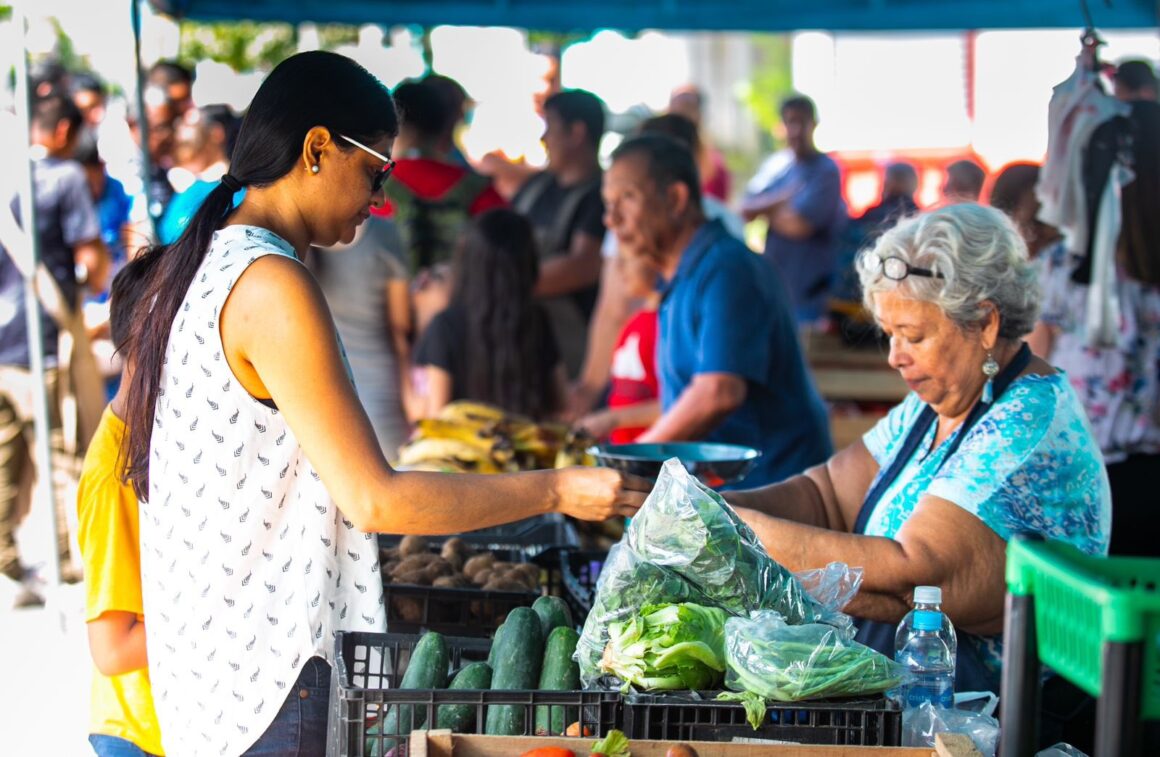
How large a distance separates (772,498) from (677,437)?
0.92 meters

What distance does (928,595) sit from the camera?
2.36 m

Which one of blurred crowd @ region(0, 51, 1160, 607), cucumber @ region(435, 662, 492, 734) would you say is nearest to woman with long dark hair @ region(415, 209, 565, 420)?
blurred crowd @ region(0, 51, 1160, 607)

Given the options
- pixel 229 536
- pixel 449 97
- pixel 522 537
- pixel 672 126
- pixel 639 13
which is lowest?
pixel 522 537

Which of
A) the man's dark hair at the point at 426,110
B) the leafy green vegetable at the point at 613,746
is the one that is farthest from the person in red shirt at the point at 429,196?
the leafy green vegetable at the point at 613,746

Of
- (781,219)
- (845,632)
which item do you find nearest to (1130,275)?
(845,632)

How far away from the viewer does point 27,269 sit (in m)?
5.30

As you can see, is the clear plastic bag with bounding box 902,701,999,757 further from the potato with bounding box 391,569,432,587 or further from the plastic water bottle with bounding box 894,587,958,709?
the potato with bounding box 391,569,432,587

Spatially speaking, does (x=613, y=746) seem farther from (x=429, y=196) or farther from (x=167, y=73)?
(x=167, y=73)

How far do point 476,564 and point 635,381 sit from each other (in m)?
1.91

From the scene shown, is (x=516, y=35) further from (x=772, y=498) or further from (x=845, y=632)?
(x=845, y=632)

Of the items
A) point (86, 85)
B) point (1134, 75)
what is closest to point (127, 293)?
point (1134, 75)

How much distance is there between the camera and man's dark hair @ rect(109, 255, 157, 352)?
240 centimetres

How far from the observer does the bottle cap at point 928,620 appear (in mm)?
2352

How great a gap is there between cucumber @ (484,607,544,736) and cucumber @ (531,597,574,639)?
40 millimetres
